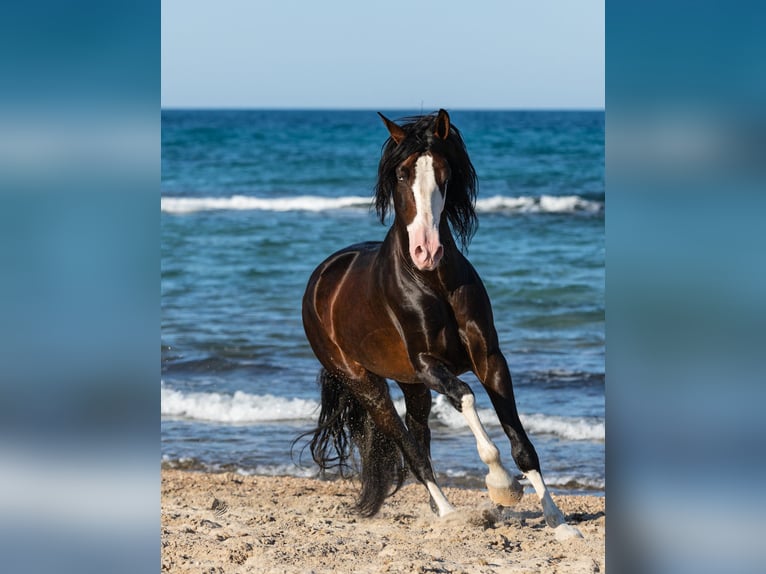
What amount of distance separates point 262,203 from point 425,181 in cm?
1761

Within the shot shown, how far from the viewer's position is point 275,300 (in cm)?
1192

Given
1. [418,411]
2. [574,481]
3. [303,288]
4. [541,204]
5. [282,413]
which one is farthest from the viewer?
[541,204]

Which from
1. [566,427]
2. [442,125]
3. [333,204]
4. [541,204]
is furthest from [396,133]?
[333,204]

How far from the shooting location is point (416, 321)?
4.01 m

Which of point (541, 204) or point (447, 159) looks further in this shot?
point (541, 204)

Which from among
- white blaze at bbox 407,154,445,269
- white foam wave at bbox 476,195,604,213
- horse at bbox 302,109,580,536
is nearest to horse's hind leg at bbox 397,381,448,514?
horse at bbox 302,109,580,536

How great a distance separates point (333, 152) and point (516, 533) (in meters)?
24.9

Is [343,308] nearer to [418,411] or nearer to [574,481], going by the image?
[418,411]

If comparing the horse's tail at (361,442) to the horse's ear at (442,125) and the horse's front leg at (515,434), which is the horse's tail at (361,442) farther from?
the horse's ear at (442,125)

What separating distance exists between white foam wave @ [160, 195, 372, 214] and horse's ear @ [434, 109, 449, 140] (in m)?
15.6

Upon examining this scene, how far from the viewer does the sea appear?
649 centimetres
